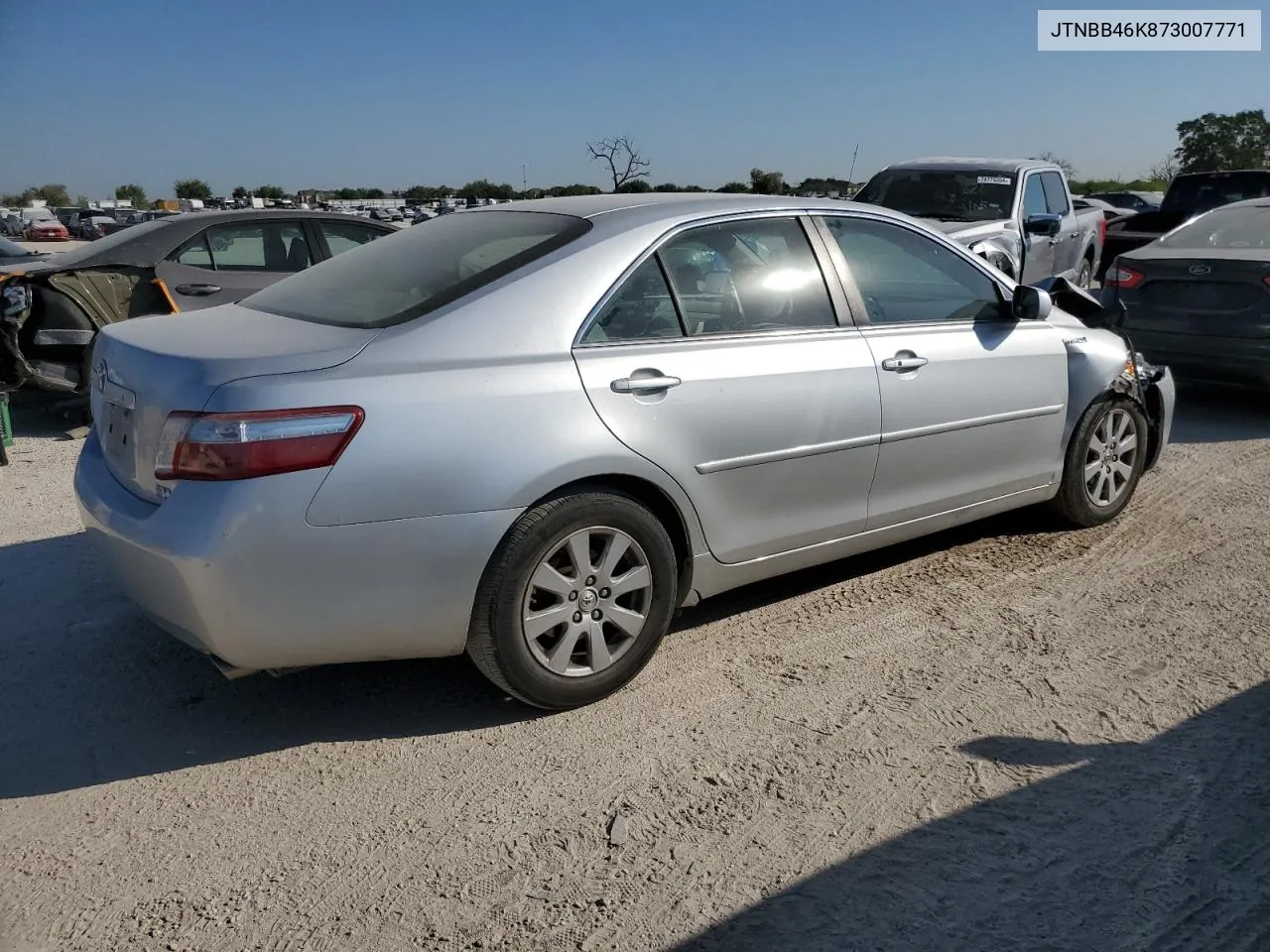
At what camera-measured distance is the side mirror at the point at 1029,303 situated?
4.65 m

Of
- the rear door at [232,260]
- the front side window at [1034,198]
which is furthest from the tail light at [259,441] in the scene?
the front side window at [1034,198]

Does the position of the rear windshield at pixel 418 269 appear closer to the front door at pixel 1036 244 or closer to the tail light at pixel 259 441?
the tail light at pixel 259 441

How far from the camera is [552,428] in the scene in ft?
10.6

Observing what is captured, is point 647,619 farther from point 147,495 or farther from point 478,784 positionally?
point 147,495

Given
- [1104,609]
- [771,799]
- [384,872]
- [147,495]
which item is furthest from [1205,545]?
Answer: [147,495]

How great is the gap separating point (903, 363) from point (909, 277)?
20.7 inches

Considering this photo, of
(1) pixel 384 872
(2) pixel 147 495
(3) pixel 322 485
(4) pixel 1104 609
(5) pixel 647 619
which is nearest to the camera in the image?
(1) pixel 384 872

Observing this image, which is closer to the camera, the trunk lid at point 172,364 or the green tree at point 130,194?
the trunk lid at point 172,364

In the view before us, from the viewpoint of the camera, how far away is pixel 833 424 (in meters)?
3.94

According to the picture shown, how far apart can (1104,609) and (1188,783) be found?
1300 mm

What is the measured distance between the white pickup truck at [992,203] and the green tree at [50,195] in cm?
7329

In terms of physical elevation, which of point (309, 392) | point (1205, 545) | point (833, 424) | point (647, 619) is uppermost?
point (309, 392)

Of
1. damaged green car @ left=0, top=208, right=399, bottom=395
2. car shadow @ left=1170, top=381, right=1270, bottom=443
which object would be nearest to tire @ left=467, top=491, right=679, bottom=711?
damaged green car @ left=0, top=208, right=399, bottom=395

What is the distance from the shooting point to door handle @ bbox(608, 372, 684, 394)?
341cm
